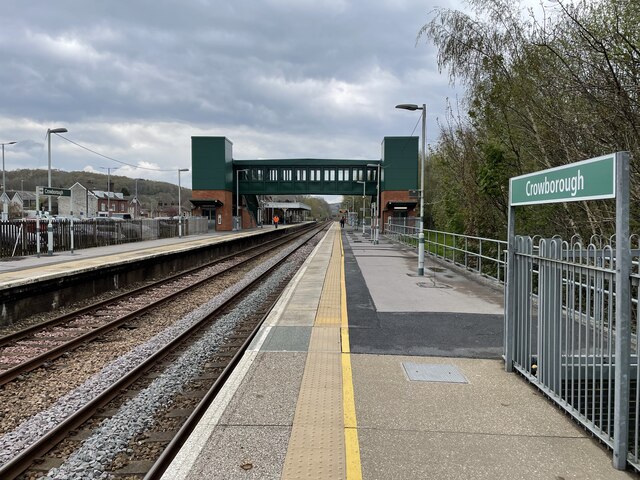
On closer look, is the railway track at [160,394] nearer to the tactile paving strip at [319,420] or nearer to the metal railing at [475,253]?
the tactile paving strip at [319,420]

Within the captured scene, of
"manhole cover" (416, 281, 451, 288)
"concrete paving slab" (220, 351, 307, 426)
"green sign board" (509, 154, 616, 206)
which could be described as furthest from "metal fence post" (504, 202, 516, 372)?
"manhole cover" (416, 281, 451, 288)

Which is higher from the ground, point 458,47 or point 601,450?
point 458,47

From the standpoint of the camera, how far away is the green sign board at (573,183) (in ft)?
11.8

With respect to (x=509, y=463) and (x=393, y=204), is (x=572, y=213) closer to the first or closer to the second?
(x=509, y=463)

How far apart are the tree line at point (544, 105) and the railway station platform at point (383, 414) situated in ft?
13.1

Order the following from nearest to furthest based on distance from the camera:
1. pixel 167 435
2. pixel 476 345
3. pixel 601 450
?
pixel 601 450, pixel 167 435, pixel 476 345

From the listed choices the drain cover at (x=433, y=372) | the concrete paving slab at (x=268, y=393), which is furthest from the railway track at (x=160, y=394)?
the drain cover at (x=433, y=372)

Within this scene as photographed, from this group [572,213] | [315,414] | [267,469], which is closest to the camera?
[267,469]

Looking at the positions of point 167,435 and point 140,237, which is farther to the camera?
point 140,237

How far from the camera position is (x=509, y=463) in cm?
354

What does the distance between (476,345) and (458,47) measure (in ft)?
34.4

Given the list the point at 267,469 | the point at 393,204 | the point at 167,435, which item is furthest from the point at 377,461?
the point at 393,204

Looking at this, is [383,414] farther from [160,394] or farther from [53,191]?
[53,191]

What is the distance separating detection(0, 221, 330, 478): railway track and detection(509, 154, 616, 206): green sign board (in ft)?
13.3
